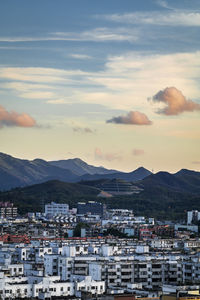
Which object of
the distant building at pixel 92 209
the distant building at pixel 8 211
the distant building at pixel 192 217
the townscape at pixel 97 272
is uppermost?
the distant building at pixel 92 209

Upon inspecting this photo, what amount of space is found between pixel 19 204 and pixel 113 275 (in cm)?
10553

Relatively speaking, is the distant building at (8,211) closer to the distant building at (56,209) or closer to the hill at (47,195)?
the hill at (47,195)

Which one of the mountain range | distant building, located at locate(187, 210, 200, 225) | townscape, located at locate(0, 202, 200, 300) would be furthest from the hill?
townscape, located at locate(0, 202, 200, 300)

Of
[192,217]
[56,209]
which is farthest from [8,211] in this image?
[192,217]

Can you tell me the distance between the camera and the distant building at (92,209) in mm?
151125

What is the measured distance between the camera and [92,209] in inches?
6073

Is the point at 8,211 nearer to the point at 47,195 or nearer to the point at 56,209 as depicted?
the point at 56,209

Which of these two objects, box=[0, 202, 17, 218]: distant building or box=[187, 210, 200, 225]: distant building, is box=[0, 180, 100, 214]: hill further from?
box=[187, 210, 200, 225]: distant building

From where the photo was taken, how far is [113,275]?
158 ft

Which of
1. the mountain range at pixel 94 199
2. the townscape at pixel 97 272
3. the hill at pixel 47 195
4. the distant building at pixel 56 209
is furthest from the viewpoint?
the hill at pixel 47 195

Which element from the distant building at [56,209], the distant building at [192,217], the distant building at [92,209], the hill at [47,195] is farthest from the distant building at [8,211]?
the distant building at [192,217]

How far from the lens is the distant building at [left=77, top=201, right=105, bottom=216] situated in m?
151

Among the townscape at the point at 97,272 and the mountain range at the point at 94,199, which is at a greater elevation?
the mountain range at the point at 94,199

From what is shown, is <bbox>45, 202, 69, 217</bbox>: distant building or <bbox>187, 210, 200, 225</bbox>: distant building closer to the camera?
<bbox>187, 210, 200, 225</bbox>: distant building
